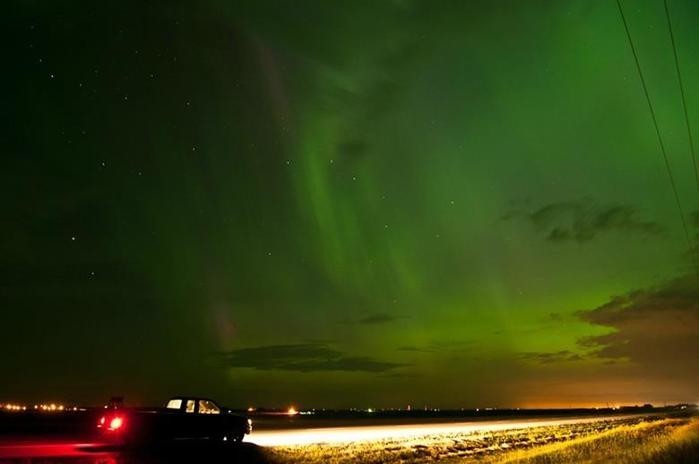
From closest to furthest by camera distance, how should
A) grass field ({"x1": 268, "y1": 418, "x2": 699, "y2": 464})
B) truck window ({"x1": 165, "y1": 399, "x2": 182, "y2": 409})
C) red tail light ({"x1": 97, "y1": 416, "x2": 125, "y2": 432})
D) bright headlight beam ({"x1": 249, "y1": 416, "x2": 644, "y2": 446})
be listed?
1. grass field ({"x1": 268, "y1": 418, "x2": 699, "y2": 464})
2. red tail light ({"x1": 97, "y1": 416, "x2": 125, "y2": 432})
3. truck window ({"x1": 165, "y1": 399, "x2": 182, "y2": 409})
4. bright headlight beam ({"x1": 249, "y1": 416, "x2": 644, "y2": 446})

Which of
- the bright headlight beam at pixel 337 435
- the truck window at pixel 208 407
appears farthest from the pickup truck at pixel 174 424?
the bright headlight beam at pixel 337 435

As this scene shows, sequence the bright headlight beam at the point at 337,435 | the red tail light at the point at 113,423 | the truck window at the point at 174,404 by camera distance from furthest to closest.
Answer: the bright headlight beam at the point at 337,435
the truck window at the point at 174,404
the red tail light at the point at 113,423

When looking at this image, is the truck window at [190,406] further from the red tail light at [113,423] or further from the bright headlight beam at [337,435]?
the bright headlight beam at [337,435]

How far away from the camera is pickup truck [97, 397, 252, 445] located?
861 inches

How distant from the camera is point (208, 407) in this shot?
25.2 meters

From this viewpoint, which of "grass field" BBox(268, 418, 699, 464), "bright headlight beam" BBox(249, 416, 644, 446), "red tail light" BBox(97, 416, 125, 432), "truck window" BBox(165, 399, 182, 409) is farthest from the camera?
"bright headlight beam" BBox(249, 416, 644, 446)

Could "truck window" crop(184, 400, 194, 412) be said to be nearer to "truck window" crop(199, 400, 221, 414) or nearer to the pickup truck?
the pickup truck

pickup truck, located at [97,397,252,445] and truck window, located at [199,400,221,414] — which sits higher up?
truck window, located at [199,400,221,414]

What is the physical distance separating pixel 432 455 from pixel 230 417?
8724 mm

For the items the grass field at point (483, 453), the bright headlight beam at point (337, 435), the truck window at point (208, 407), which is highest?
the truck window at point (208, 407)

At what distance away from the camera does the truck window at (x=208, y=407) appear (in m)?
24.8

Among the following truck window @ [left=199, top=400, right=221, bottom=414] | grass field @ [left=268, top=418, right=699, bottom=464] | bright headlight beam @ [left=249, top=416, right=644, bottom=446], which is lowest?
grass field @ [left=268, top=418, right=699, bottom=464]

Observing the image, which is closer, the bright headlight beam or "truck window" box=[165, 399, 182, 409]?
"truck window" box=[165, 399, 182, 409]

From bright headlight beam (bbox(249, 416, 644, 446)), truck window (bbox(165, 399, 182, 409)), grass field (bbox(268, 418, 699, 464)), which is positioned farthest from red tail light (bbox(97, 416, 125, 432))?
Answer: bright headlight beam (bbox(249, 416, 644, 446))
